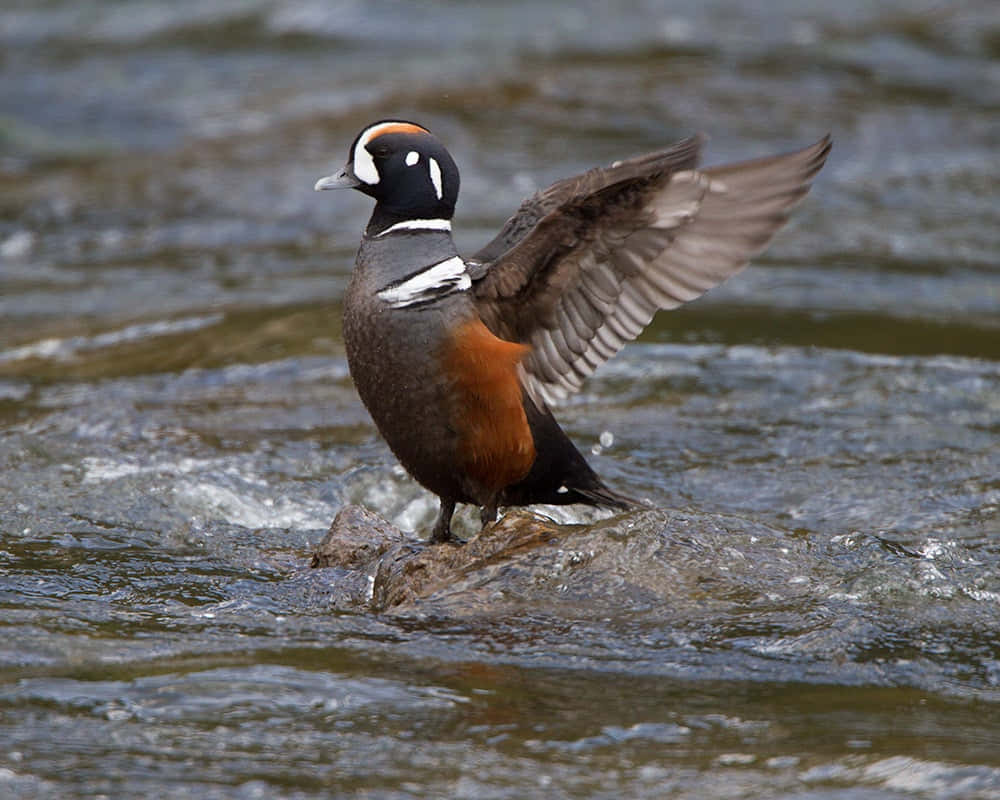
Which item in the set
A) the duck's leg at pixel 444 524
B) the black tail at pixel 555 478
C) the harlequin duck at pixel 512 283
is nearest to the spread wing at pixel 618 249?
the harlequin duck at pixel 512 283

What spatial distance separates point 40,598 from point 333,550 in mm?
981

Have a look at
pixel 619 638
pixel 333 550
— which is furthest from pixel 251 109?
pixel 619 638

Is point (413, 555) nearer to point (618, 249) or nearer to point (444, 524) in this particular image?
point (444, 524)

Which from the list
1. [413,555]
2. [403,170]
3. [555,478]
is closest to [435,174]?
[403,170]

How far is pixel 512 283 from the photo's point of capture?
16.5ft

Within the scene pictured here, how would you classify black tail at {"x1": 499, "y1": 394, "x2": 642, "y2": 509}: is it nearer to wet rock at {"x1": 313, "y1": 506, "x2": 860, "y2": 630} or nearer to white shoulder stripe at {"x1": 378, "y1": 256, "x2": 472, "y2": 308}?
wet rock at {"x1": 313, "y1": 506, "x2": 860, "y2": 630}

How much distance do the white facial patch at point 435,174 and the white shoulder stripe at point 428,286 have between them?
0.88ft

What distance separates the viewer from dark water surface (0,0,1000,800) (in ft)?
13.0

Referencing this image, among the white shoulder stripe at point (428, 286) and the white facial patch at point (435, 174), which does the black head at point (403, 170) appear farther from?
the white shoulder stripe at point (428, 286)

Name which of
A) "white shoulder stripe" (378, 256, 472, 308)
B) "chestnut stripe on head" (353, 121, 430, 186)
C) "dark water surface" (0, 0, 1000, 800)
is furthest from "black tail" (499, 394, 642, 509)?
"chestnut stripe on head" (353, 121, 430, 186)

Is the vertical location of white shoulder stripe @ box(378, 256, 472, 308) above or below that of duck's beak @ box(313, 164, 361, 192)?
below

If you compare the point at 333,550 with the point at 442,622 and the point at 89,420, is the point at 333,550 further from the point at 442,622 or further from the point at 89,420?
the point at 89,420

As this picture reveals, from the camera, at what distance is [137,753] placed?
3.83 m

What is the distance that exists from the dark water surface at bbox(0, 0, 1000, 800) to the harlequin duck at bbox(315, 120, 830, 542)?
0.52 metres
